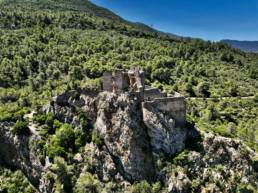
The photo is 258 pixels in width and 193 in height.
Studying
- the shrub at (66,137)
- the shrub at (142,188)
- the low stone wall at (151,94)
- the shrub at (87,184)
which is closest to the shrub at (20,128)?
the shrub at (66,137)

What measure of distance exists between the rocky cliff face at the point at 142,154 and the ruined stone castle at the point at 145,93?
110cm

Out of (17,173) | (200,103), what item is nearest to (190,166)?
(17,173)

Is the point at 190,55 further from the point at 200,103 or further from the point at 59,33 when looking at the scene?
the point at 200,103

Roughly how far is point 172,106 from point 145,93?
5.08 meters

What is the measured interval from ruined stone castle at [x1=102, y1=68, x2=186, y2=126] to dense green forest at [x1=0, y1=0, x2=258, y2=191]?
8.65 metres

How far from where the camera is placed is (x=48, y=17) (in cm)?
18750

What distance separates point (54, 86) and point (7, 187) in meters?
45.6

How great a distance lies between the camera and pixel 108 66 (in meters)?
132

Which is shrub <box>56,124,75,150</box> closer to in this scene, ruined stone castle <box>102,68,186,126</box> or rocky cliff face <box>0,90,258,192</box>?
rocky cliff face <box>0,90,258,192</box>

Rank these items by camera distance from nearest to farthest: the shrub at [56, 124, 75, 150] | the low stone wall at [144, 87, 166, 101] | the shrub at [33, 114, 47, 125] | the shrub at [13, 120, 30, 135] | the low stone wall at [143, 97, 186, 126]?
the low stone wall at [143, 97, 186, 126] → the shrub at [56, 124, 75, 150] → the low stone wall at [144, 87, 166, 101] → the shrub at [13, 120, 30, 135] → the shrub at [33, 114, 47, 125]

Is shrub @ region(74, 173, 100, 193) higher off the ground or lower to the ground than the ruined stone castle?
lower

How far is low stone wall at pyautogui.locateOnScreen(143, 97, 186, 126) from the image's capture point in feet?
254

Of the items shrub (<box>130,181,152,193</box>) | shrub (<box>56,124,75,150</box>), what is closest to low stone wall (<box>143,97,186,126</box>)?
shrub (<box>130,181,152,193</box>)

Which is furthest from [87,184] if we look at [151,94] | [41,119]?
[151,94]
